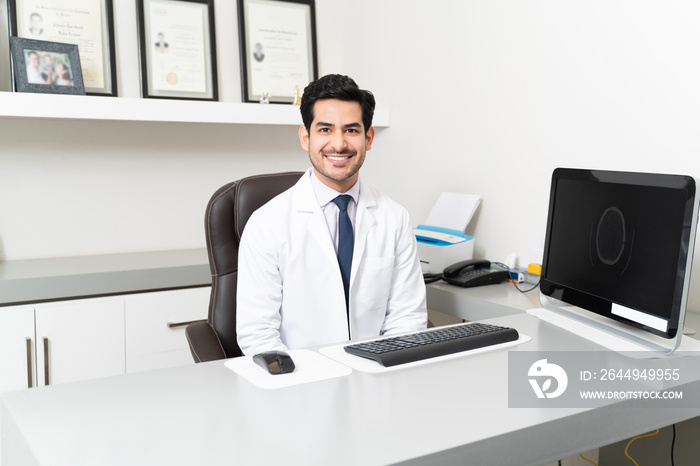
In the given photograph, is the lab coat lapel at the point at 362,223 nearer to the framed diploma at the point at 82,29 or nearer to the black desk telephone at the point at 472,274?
the black desk telephone at the point at 472,274

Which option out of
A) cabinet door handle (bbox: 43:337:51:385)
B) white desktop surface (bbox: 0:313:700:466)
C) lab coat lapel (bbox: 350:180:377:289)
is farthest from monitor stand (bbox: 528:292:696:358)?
cabinet door handle (bbox: 43:337:51:385)

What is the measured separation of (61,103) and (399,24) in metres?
1.52

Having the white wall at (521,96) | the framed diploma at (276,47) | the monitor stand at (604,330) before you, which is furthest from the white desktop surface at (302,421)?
the framed diploma at (276,47)

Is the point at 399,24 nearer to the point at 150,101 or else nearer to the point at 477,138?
the point at 477,138

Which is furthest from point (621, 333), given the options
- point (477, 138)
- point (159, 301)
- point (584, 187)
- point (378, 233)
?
point (159, 301)

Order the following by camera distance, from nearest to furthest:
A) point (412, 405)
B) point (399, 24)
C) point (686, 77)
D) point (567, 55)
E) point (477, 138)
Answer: point (412, 405) → point (686, 77) → point (567, 55) → point (477, 138) → point (399, 24)

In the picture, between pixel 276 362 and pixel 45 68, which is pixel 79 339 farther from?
pixel 276 362

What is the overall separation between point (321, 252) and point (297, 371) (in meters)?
0.62

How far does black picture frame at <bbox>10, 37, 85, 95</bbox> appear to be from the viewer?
2.55m

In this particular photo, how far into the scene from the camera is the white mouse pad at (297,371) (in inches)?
48.4

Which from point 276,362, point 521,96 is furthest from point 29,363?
point 521,96

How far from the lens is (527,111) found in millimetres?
2441

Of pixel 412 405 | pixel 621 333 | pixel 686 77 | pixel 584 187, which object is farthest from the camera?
pixel 686 77

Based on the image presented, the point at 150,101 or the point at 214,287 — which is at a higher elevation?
the point at 150,101
